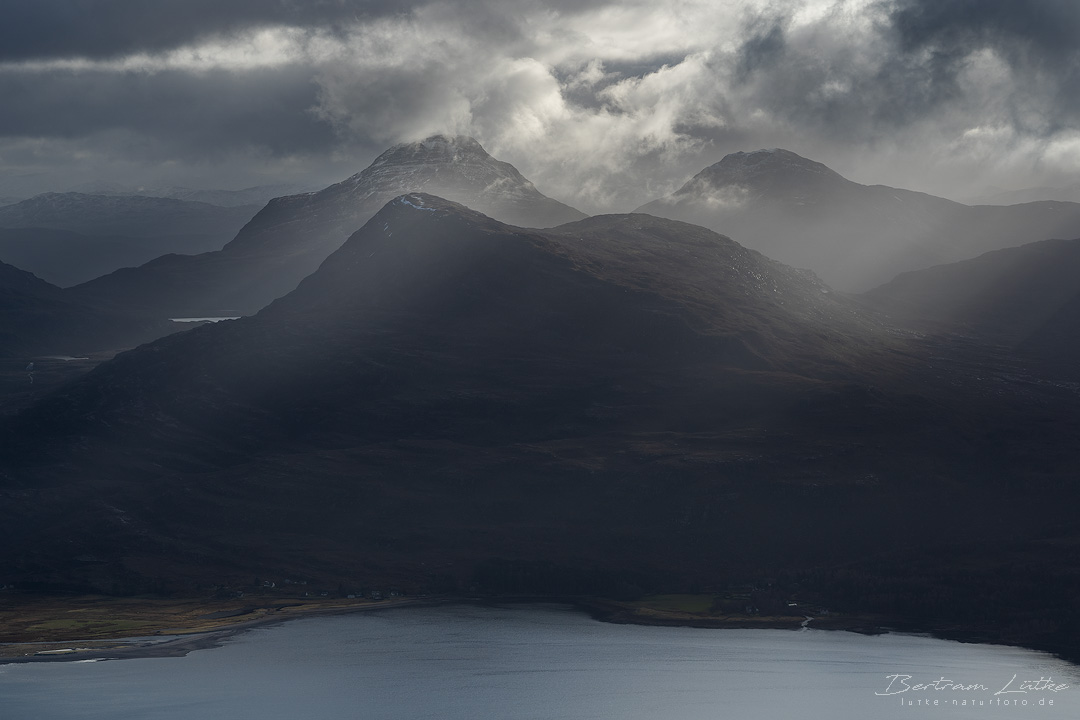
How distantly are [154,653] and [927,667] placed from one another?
404 ft

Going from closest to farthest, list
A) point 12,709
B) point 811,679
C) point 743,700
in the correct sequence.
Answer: point 12,709 < point 743,700 < point 811,679

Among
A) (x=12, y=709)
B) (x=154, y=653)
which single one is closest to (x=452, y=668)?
(x=154, y=653)

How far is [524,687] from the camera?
178m

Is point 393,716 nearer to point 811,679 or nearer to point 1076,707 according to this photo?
point 811,679

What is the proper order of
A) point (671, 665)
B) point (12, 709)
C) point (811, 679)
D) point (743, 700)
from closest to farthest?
1. point (12, 709)
2. point (743, 700)
3. point (811, 679)
4. point (671, 665)

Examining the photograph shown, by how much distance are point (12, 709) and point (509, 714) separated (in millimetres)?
64459

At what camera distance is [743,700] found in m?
171

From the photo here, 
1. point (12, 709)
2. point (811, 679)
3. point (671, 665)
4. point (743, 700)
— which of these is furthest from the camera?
point (671, 665)

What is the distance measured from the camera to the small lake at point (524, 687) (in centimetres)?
16175

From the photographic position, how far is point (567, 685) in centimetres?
17912

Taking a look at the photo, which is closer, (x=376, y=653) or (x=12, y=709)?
(x=12, y=709)

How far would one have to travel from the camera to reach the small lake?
531 feet

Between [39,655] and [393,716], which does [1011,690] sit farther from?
[39,655]

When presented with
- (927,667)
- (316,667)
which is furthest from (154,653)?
(927,667)
